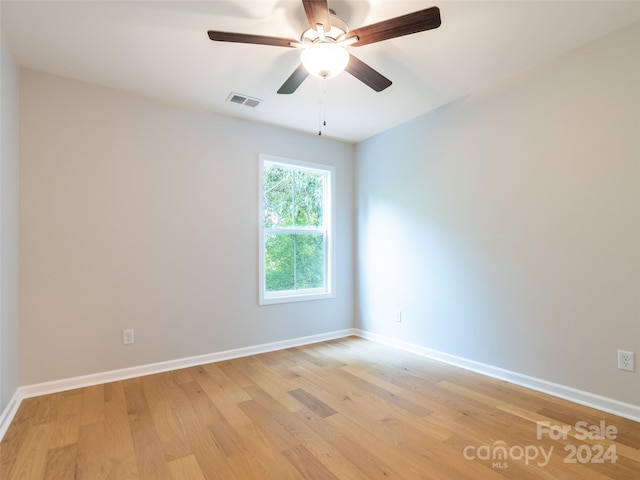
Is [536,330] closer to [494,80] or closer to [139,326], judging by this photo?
[494,80]

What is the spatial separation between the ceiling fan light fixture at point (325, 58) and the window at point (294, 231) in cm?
182

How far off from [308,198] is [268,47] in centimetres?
200

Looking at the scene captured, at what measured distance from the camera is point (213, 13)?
201cm

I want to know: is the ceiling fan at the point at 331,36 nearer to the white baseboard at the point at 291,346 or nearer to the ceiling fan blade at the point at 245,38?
the ceiling fan blade at the point at 245,38

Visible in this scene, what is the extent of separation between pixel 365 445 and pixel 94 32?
10.1 ft

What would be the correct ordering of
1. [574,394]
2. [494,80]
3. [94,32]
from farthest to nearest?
[494,80] → [574,394] → [94,32]

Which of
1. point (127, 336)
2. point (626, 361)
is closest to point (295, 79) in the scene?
point (127, 336)

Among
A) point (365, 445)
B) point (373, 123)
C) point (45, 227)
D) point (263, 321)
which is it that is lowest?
point (365, 445)

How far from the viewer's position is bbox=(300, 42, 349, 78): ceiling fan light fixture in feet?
6.21

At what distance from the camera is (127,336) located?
2.92 m

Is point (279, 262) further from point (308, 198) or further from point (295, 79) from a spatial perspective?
point (295, 79)

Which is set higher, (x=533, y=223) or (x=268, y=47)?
(x=268, y=47)

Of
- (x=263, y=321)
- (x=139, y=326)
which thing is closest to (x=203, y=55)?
(x=139, y=326)

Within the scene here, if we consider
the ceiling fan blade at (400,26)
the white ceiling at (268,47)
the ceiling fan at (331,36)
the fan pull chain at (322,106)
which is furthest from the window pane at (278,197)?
the ceiling fan blade at (400,26)
